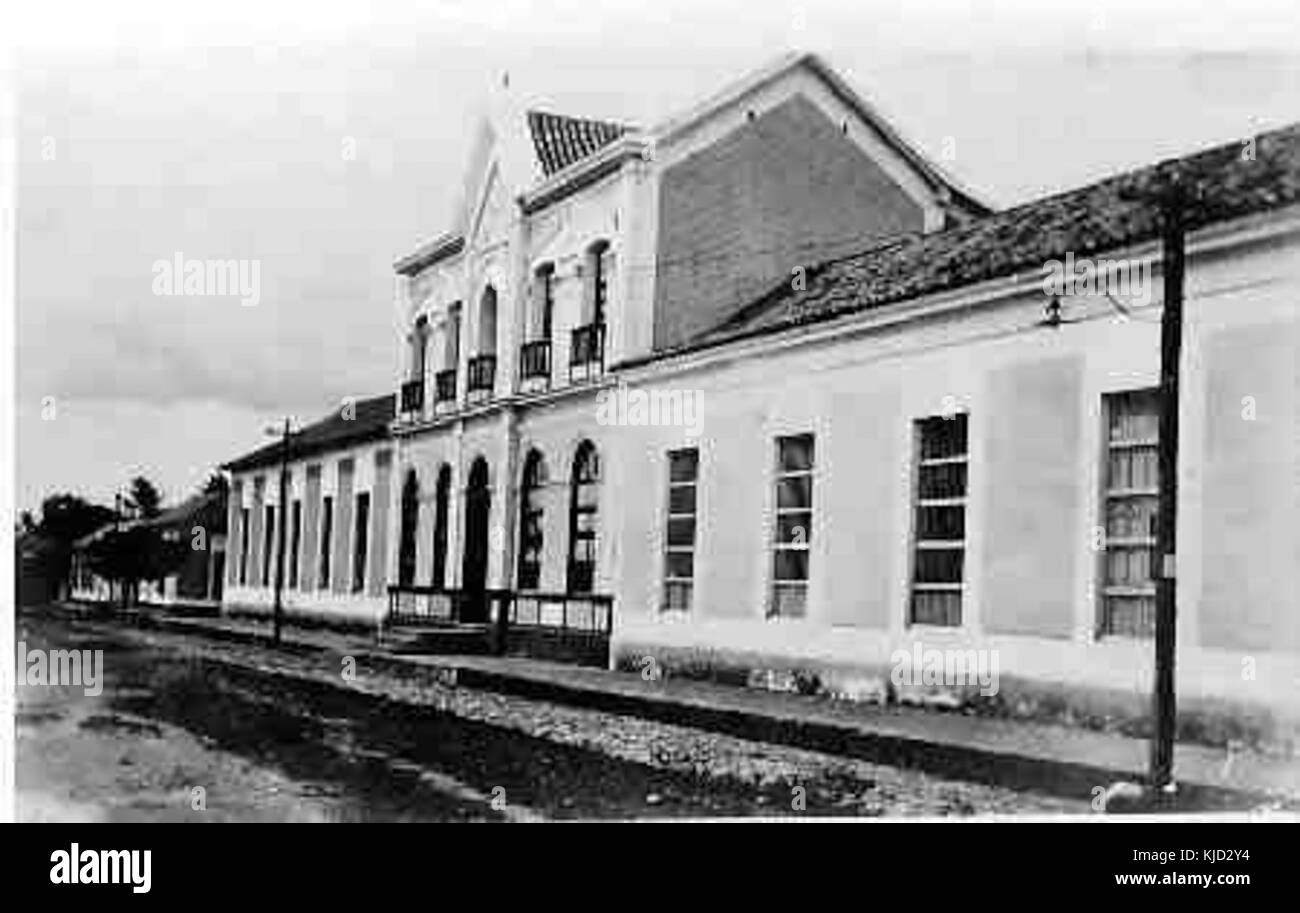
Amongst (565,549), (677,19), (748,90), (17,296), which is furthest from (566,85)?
(565,549)

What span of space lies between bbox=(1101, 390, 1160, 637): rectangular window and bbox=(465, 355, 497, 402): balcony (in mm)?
4126

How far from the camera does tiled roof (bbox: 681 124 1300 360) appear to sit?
32.9 feet

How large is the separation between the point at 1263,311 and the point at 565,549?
466 centimetres

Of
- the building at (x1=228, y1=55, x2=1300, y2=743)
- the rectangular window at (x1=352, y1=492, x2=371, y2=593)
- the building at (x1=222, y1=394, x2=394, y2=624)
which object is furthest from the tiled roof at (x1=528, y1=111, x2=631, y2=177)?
the rectangular window at (x1=352, y1=492, x2=371, y2=593)

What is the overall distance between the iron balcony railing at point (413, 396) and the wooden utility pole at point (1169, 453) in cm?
431

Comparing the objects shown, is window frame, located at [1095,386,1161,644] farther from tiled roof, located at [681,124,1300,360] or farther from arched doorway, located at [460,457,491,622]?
arched doorway, located at [460,457,491,622]

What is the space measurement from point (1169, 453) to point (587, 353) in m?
4.67

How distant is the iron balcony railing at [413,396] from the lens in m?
11.2

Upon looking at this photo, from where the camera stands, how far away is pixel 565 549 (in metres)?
12.4

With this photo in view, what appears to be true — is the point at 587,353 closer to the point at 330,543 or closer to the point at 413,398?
the point at 413,398

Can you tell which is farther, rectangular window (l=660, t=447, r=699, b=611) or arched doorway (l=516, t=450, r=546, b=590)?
rectangular window (l=660, t=447, r=699, b=611)

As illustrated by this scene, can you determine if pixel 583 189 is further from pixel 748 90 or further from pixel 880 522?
pixel 880 522

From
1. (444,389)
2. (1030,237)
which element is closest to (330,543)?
(444,389)

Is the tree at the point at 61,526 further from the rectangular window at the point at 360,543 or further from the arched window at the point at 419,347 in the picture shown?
the rectangular window at the point at 360,543
